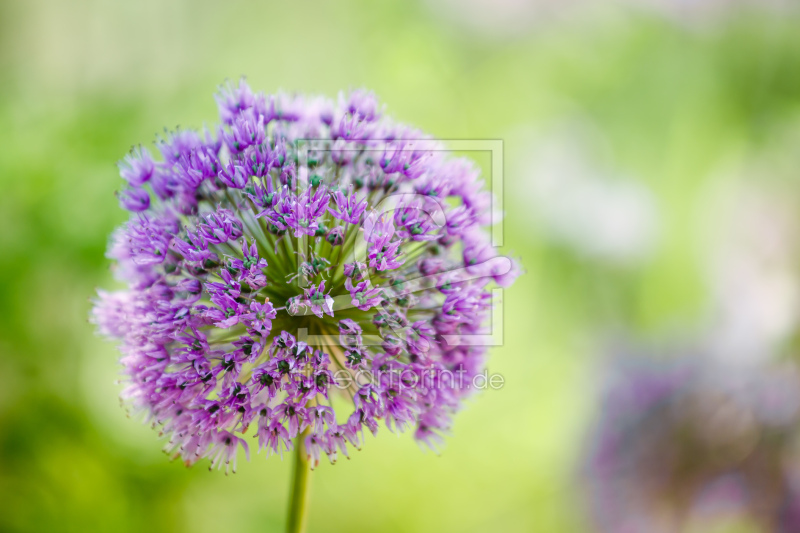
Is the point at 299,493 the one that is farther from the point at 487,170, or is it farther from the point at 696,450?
the point at 487,170

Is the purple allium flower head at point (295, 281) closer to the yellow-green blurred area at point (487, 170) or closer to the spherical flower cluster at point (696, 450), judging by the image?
the yellow-green blurred area at point (487, 170)

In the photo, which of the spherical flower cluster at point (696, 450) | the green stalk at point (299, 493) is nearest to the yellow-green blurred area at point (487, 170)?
the spherical flower cluster at point (696, 450)

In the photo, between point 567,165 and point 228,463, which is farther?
point 567,165

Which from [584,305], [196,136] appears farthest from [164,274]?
[584,305]

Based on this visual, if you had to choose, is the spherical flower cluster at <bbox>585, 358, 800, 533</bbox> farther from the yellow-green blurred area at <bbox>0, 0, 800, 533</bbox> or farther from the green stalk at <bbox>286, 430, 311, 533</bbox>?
the green stalk at <bbox>286, 430, 311, 533</bbox>

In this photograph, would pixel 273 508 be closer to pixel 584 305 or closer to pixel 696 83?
pixel 584 305

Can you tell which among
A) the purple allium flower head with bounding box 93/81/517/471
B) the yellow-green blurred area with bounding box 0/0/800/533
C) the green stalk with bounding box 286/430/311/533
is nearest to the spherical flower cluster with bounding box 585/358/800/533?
the yellow-green blurred area with bounding box 0/0/800/533
